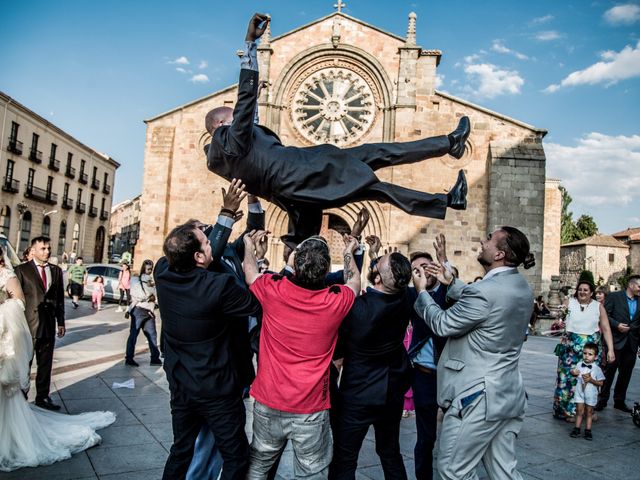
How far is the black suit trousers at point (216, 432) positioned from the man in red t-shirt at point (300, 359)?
0.12m

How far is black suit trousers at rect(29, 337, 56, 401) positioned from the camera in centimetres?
517

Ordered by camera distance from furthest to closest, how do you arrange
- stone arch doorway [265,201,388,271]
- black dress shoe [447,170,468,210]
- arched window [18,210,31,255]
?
arched window [18,210,31,255] → stone arch doorway [265,201,388,271] → black dress shoe [447,170,468,210]

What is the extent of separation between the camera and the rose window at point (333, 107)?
18.1 metres

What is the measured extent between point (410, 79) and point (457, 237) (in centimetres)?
589

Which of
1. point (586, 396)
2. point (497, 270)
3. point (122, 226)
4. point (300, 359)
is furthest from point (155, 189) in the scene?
point (122, 226)

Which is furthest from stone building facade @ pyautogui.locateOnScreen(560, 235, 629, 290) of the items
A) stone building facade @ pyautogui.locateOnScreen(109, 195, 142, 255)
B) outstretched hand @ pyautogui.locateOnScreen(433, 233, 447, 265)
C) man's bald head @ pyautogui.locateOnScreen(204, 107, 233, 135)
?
stone building facade @ pyautogui.locateOnScreen(109, 195, 142, 255)

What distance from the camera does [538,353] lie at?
38.0 feet

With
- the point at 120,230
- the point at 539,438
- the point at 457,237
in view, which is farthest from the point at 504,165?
the point at 120,230

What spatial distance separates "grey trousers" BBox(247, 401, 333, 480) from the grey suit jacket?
0.79 meters

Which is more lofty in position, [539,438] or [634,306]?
[634,306]

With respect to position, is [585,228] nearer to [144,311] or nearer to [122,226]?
[144,311]

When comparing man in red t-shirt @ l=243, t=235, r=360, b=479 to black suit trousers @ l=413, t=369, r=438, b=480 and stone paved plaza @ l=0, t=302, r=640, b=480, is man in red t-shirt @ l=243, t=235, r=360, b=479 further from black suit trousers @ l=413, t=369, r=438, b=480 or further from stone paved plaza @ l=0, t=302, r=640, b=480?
stone paved plaza @ l=0, t=302, r=640, b=480

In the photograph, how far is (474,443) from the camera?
9.17ft

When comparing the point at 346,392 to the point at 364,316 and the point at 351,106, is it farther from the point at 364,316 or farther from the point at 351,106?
the point at 351,106
